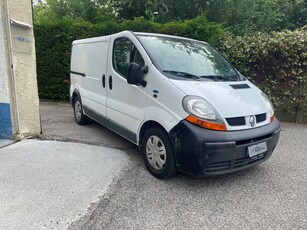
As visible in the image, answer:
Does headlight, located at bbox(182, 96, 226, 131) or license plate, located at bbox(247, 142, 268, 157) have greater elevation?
headlight, located at bbox(182, 96, 226, 131)

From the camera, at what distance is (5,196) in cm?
240

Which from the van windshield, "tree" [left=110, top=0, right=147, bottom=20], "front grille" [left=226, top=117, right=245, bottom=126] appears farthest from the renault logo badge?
"tree" [left=110, top=0, right=147, bottom=20]

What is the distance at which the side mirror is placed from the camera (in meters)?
2.90

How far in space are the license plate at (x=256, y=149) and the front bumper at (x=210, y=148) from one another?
0.14 ft

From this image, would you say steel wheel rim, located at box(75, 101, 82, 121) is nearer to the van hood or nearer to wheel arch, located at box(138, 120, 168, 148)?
wheel arch, located at box(138, 120, 168, 148)

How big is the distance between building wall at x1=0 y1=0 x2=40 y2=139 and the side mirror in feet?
6.62

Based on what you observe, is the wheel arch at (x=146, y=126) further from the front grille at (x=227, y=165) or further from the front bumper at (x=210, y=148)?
the front grille at (x=227, y=165)

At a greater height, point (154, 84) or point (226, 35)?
point (226, 35)

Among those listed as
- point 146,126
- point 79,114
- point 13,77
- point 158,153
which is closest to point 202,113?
point 158,153

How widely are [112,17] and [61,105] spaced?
4.52 metres

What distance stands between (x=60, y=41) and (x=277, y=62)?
6.26 metres

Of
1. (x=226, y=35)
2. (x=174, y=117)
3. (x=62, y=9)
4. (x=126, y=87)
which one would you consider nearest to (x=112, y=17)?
(x=62, y=9)

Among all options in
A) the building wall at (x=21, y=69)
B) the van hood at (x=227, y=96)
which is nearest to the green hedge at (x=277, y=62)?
the van hood at (x=227, y=96)

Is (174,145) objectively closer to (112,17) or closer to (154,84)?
(154,84)
